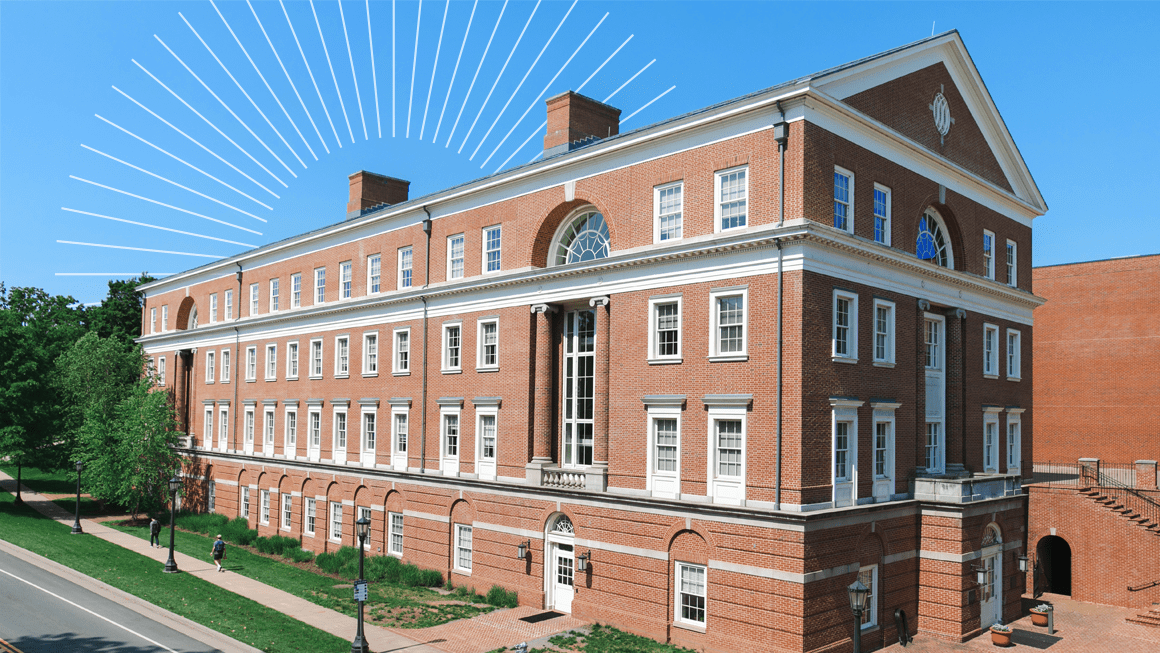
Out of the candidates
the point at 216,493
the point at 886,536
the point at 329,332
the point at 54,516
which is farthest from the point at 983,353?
the point at 54,516

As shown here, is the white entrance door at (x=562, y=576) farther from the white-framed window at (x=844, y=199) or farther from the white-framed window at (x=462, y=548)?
the white-framed window at (x=844, y=199)

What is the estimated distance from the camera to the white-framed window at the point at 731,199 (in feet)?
82.3

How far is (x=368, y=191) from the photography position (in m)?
46.0

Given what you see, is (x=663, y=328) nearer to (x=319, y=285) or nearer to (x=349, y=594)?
(x=349, y=594)

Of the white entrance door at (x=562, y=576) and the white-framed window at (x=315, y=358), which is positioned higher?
the white-framed window at (x=315, y=358)

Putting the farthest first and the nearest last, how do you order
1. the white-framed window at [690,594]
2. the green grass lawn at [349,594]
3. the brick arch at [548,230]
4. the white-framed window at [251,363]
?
1. the white-framed window at [251,363]
2. the brick arch at [548,230]
3. the green grass lawn at [349,594]
4. the white-framed window at [690,594]

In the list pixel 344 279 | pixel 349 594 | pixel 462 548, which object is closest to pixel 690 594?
pixel 462 548

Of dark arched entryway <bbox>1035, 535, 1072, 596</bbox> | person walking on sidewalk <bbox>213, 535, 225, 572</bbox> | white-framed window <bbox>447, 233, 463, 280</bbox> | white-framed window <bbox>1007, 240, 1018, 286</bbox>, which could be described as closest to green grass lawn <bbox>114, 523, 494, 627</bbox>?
person walking on sidewalk <bbox>213, 535, 225, 572</bbox>

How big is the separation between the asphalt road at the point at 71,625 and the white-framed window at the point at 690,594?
13775 millimetres

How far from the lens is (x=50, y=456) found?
54.4m

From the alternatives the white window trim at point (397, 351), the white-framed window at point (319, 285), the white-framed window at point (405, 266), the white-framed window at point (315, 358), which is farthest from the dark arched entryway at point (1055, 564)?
the white-framed window at point (319, 285)

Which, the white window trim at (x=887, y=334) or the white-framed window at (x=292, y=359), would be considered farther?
the white-framed window at (x=292, y=359)

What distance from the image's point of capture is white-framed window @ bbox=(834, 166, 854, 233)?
995 inches

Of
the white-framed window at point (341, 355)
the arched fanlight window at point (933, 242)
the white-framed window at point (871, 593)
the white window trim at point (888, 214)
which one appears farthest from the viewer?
the white-framed window at point (341, 355)
